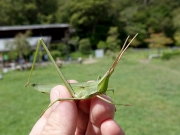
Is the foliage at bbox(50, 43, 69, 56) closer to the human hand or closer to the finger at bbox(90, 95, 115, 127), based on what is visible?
the human hand

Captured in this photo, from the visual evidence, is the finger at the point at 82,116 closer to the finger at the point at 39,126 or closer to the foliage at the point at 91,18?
the finger at the point at 39,126

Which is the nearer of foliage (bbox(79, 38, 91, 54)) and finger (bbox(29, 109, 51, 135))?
finger (bbox(29, 109, 51, 135))

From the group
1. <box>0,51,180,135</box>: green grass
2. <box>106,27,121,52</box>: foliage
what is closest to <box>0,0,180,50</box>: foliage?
<box>106,27,121,52</box>: foliage

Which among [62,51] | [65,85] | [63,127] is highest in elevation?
[65,85]

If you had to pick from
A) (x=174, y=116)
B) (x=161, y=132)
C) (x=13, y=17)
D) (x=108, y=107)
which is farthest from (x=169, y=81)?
(x=13, y=17)

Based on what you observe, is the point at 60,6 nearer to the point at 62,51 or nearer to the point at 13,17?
the point at 13,17

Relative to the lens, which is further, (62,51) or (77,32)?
(77,32)

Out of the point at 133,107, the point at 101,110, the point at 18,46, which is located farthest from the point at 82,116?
the point at 18,46

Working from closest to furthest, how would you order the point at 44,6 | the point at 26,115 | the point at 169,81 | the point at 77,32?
the point at 26,115
the point at 169,81
the point at 77,32
the point at 44,6
